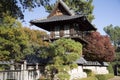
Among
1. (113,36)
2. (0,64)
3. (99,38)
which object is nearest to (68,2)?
(99,38)

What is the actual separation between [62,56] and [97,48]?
74.6 feet

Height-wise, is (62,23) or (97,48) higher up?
(62,23)

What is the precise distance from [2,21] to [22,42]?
502cm

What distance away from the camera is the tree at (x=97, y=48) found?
1940 inches

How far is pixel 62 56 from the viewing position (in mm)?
27844

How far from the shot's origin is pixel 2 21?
39.5 m

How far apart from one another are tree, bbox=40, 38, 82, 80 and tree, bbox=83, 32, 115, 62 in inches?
807

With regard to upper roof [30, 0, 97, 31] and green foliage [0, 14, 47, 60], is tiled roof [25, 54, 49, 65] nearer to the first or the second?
green foliage [0, 14, 47, 60]

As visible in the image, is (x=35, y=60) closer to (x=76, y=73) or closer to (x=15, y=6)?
(x=76, y=73)

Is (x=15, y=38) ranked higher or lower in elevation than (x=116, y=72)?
higher

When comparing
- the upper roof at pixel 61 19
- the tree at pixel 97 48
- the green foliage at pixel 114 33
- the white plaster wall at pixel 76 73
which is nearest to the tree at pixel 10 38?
the upper roof at pixel 61 19

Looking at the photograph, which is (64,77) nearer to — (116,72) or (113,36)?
(116,72)

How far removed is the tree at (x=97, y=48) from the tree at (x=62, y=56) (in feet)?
67.3

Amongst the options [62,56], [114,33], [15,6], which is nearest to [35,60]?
[62,56]
